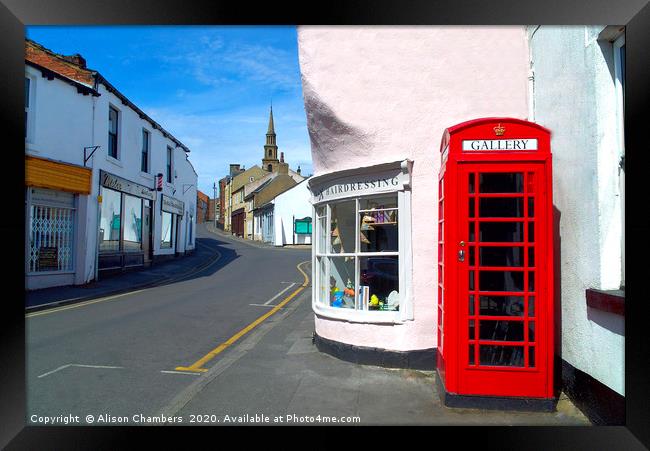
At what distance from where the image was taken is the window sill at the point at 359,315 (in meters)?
6.36

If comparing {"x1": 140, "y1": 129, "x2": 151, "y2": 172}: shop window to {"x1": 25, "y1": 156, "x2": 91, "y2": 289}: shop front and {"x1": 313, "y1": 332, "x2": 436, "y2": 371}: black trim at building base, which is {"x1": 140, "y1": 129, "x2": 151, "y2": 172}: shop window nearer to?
{"x1": 25, "y1": 156, "x2": 91, "y2": 289}: shop front

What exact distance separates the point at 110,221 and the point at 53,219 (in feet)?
→ 11.2

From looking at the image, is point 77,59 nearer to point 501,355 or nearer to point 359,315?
point 359,315

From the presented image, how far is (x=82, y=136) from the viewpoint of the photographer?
16.2 m

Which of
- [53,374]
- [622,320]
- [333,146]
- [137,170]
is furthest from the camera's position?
[137,170]

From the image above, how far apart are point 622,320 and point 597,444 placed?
113 cm

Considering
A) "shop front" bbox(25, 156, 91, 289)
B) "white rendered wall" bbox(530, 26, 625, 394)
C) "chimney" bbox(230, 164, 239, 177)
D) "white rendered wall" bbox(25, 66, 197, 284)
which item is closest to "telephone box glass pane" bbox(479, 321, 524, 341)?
"white rendered wall" bbox(530, 26, 625, 394)

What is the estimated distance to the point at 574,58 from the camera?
4996mm

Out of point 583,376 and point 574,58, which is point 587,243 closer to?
point 583,376

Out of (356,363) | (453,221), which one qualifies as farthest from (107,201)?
(453,221)

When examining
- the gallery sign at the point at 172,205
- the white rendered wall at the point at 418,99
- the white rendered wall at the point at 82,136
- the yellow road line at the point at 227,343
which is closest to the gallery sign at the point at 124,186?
the white rendered wall at the point at 82,136

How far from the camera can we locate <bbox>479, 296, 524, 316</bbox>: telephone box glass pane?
5148 mm

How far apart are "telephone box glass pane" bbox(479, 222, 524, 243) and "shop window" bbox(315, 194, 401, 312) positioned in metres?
1.42
